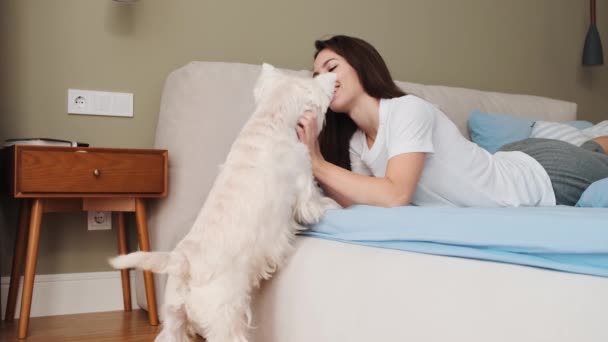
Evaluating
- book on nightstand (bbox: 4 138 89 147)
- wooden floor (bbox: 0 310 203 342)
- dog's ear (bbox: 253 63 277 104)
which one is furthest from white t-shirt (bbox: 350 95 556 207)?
book on nightstand (bbox: 4 138 89 147)

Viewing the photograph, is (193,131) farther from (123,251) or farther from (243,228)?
(243,228)

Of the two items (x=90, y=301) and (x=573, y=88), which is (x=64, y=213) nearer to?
(x=90, y=301)

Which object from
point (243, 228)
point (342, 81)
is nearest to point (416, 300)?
point (243, 228)

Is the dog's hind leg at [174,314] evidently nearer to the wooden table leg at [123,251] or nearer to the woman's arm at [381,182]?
the woman's arm at [381,182]

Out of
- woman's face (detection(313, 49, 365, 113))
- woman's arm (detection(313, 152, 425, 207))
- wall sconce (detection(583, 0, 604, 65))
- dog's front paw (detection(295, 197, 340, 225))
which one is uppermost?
wall sconce (detection(583, 0, 604, 65))

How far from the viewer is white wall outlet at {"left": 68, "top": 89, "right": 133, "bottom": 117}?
247cm

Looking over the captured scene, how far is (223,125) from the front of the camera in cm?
229

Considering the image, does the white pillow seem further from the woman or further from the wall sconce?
the wall sconce

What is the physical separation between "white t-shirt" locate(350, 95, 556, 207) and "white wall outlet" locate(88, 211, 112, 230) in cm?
122

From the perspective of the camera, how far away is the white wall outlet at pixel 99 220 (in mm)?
2512

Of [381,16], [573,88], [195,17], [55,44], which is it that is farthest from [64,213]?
[573,88]

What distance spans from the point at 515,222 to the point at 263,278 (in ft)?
2.29

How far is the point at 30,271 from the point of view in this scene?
207 cm

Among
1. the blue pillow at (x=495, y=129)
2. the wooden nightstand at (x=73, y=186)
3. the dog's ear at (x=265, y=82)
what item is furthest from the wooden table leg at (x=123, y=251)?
the blue pillow at (x=495, y=129)
